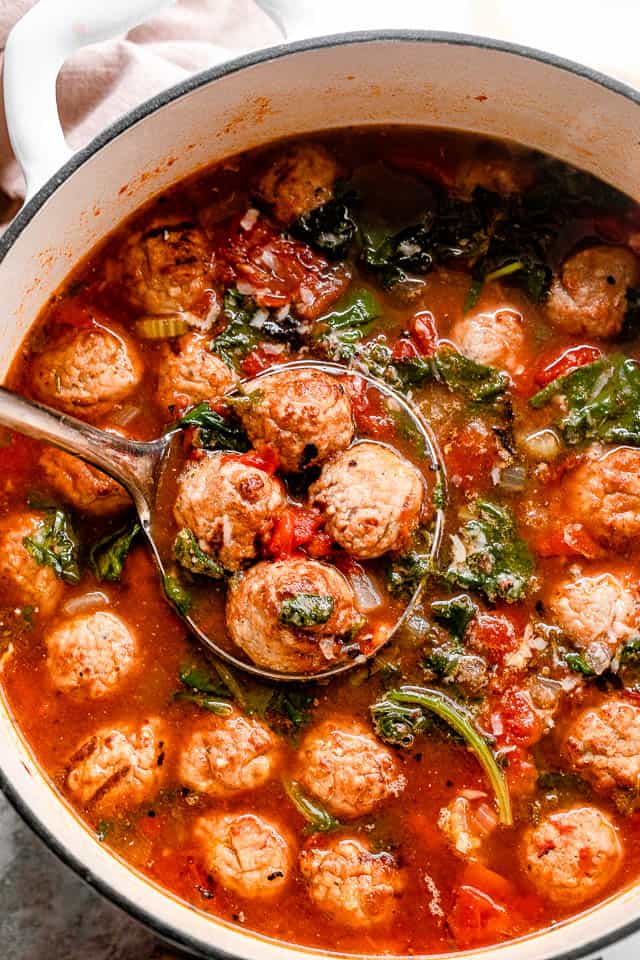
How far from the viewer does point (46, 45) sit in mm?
3158

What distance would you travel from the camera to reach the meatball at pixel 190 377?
3.68 meters

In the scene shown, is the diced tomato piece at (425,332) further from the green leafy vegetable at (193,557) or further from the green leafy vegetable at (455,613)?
the green leafy vegetable at (193,557)

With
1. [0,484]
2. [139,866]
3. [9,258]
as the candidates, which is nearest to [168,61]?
[9,258]

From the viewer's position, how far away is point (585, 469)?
→ 374 centimetres

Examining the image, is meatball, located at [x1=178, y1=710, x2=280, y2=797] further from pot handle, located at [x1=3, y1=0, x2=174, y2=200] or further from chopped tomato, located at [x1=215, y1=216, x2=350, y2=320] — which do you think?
pot handle, located at [x1=3, y1=0, x2=174, y2=200]

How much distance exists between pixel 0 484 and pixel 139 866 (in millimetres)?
1467

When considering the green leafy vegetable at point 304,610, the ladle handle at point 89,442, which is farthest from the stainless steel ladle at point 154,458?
the green leafy vegetable at point 304,610

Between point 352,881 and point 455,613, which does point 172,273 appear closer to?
point 455,613

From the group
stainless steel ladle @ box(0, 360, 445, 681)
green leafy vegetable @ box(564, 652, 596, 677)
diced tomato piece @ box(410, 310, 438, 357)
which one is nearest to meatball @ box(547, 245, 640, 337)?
diced tomato piece @ box(410, 310, 438, 357)

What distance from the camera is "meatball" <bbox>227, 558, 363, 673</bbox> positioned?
3338 mm

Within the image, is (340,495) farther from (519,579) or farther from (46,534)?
(46,534)

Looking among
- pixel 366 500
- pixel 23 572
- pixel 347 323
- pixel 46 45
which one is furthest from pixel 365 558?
pixel 46 45

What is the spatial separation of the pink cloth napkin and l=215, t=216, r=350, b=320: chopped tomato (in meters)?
0.82

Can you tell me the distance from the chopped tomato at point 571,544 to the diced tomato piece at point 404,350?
0.83 m
